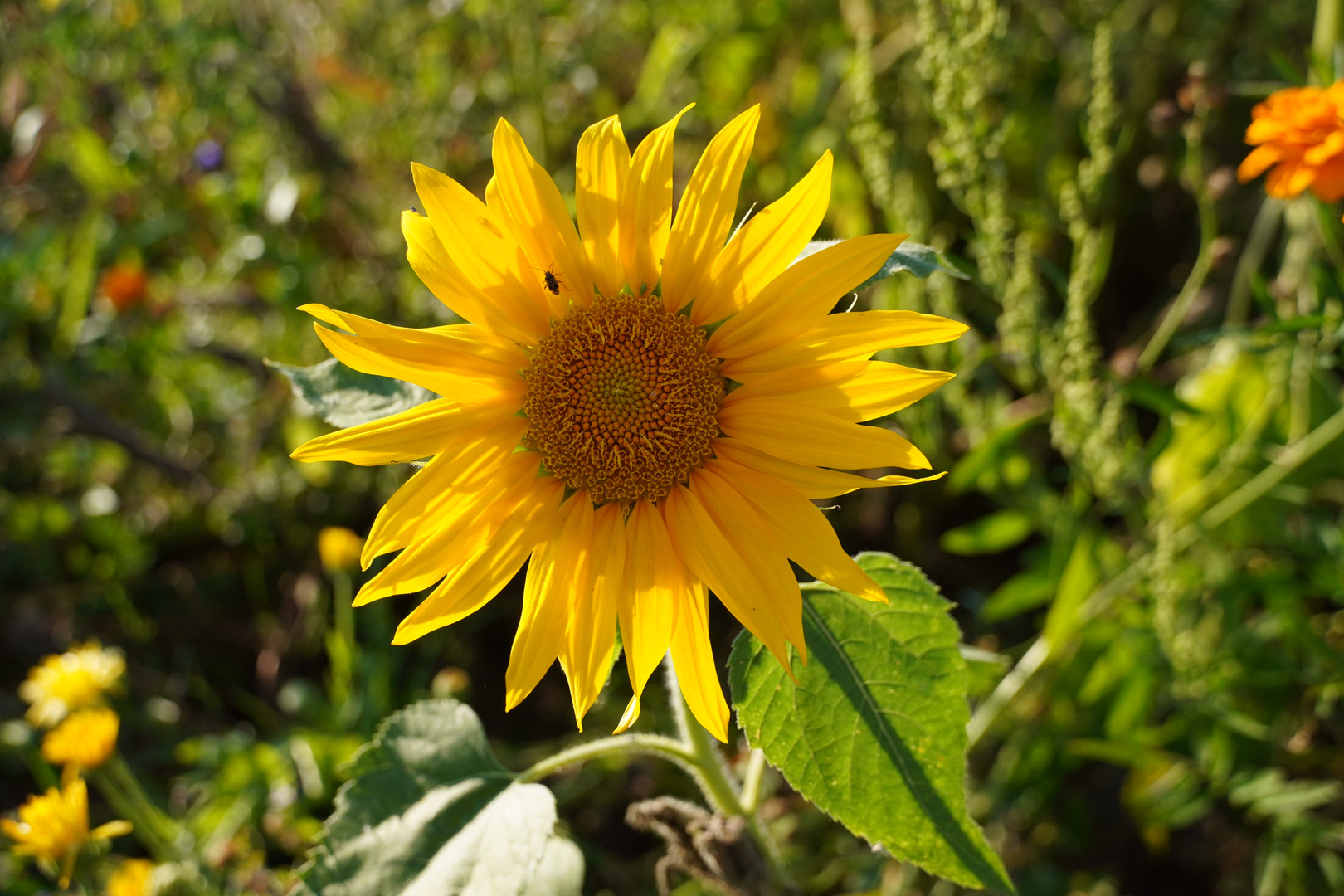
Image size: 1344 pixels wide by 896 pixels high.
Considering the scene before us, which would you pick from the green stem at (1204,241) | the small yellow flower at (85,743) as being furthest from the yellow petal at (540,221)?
the small yellow flower at (85,743)

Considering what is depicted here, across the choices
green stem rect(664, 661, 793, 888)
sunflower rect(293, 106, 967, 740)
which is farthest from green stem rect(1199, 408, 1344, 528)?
sunflower rect(293, 106, 967, 740)

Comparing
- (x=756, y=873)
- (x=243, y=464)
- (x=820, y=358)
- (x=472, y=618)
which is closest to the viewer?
(x=820, y=358)

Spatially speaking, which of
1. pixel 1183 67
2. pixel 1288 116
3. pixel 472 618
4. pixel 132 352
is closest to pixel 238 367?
pixel 132 352

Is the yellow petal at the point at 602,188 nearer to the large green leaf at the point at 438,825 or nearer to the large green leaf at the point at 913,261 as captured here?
the large green leaf at the point at 913,261

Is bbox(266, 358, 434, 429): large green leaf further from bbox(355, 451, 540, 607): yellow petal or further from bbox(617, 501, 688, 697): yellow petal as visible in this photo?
bbox(617, 501, 688, 697): yellow petal

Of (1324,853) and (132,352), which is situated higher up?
(132,352)

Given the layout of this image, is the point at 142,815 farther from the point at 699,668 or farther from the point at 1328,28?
the point at 1328,28

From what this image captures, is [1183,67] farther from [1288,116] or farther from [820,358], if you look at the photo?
[820,358]
